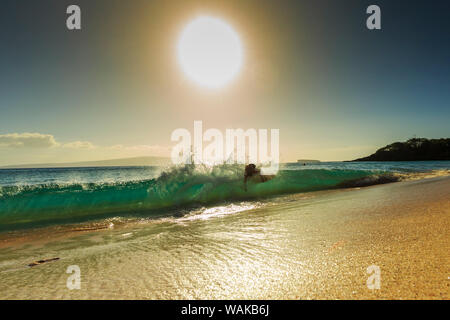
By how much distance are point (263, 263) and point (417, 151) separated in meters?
108

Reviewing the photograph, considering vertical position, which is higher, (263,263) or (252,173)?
(252,173)

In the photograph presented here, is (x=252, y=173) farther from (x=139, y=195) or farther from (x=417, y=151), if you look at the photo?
(x=417, y=151)

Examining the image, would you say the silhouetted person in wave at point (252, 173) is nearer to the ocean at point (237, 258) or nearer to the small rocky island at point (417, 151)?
the ocean at point (237, 258)

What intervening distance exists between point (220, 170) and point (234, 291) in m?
12.3

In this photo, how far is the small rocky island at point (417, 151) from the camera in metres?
79.1

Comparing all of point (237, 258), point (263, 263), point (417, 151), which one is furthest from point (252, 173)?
point (417, 151)

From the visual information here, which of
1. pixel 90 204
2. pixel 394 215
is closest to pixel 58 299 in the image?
pixel 394 215

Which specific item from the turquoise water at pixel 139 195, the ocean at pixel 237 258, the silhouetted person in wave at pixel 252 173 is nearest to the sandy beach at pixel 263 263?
the ocean at pixel 237 258

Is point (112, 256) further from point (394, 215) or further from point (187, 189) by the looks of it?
point (187, 189)

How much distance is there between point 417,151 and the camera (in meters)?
83.9

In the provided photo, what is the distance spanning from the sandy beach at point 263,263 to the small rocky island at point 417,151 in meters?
100.0

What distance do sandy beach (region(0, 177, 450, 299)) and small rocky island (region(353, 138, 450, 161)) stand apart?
328 feet

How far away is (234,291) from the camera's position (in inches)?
81.0
